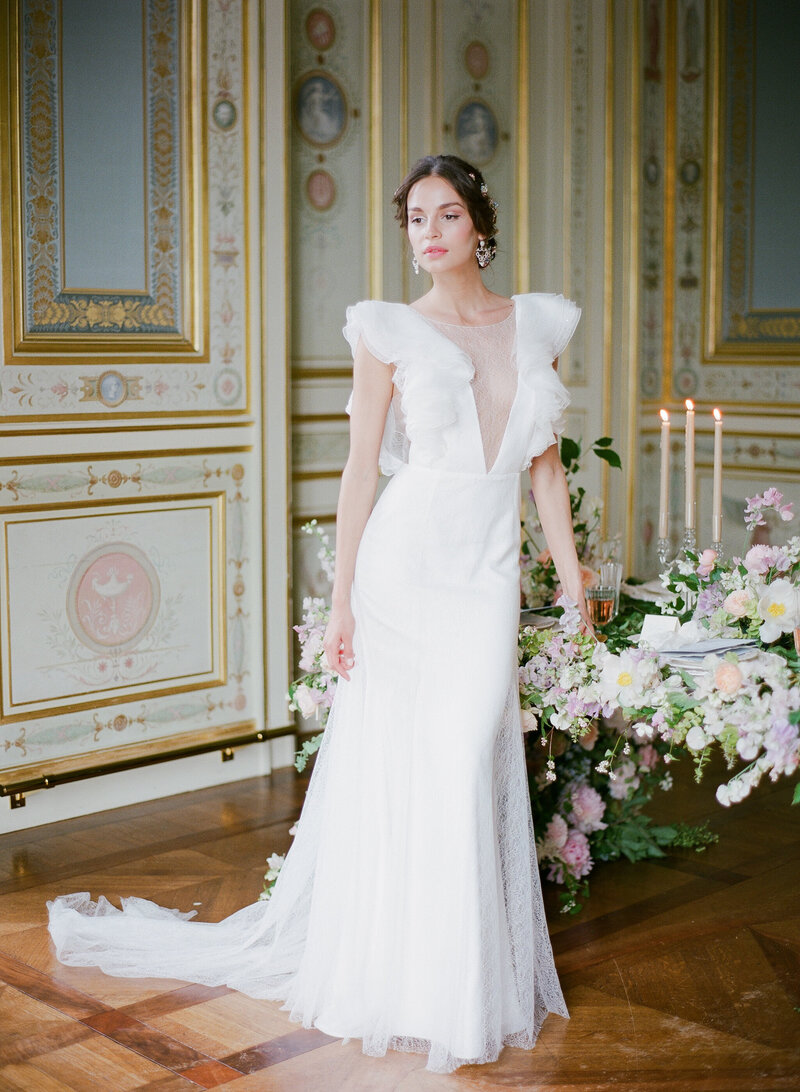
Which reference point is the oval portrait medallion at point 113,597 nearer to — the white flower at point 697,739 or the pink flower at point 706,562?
the pink flower at point 706,562

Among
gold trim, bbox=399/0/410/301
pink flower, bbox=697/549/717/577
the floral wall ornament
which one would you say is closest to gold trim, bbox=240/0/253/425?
gold trim, bbox=399/0/410/301

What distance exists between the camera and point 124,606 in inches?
180

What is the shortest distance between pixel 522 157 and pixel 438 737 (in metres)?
3.59

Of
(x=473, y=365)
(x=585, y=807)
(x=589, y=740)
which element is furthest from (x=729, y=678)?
(x=585, y=807)

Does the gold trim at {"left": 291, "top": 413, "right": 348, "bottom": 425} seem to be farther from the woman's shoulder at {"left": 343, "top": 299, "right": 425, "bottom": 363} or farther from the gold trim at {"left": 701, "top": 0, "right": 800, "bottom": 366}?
the woman's shoulder at {"left": 343, "top": 299, "right": 425, "bottom": 363}

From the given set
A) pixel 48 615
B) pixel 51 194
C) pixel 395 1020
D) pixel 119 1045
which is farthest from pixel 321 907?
pixel 51 194

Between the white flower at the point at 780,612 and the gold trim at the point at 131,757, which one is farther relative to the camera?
the gold trim at the point at 131,757

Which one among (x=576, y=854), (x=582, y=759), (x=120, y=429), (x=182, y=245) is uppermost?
(x=182, y=245)

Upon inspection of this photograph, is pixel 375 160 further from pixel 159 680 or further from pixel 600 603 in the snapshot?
pixel 600 603

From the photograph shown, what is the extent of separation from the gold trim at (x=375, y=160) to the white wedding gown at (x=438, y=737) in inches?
91.0

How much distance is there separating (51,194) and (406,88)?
166cm

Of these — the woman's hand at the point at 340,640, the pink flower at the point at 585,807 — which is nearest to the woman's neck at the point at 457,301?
the woman's hand at the point at 340,640

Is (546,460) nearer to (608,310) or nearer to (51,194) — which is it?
(51,194)

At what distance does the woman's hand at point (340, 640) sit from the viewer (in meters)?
2.92
